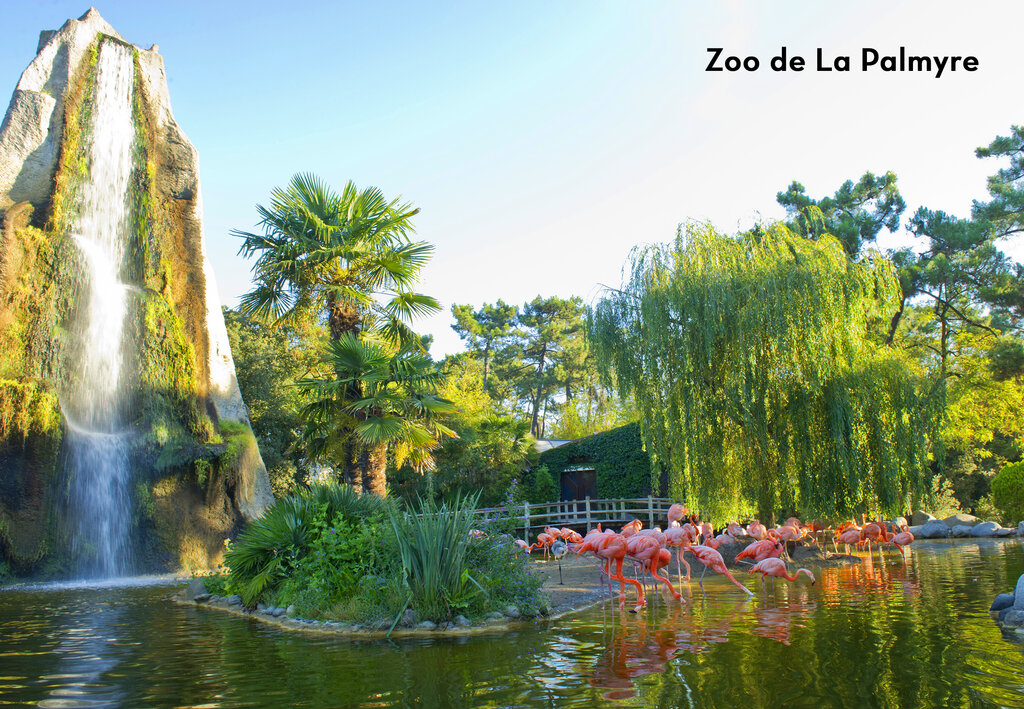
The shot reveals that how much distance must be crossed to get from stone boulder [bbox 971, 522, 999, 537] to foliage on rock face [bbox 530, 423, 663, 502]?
8.60 m

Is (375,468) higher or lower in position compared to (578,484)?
higher

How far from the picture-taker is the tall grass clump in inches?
278

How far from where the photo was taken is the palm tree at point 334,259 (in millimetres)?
15039

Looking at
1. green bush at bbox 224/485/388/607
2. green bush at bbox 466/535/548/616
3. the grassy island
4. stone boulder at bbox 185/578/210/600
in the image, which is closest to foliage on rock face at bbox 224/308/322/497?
stone boulder at bbox 185/578/210/600

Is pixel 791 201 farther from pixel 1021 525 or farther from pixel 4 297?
pixel 4 297

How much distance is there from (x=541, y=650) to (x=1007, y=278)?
22285 millimetres

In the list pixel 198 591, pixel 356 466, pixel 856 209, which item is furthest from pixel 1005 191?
pixel 198 591

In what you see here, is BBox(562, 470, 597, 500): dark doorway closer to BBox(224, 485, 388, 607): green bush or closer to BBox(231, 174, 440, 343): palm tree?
BBox(231, 174, 440, 343): palm tree

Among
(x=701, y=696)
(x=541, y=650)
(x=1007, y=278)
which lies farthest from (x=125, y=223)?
(x=1007, y=278)

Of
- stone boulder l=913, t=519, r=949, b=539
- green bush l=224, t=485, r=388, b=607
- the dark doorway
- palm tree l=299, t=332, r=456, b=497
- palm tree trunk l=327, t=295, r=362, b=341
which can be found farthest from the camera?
the dark doorway

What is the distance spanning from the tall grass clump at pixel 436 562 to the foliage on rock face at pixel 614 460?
1479 cm

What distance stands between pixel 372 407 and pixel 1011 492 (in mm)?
17777

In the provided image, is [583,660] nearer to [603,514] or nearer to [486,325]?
[603,514]

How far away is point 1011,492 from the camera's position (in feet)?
64.1
